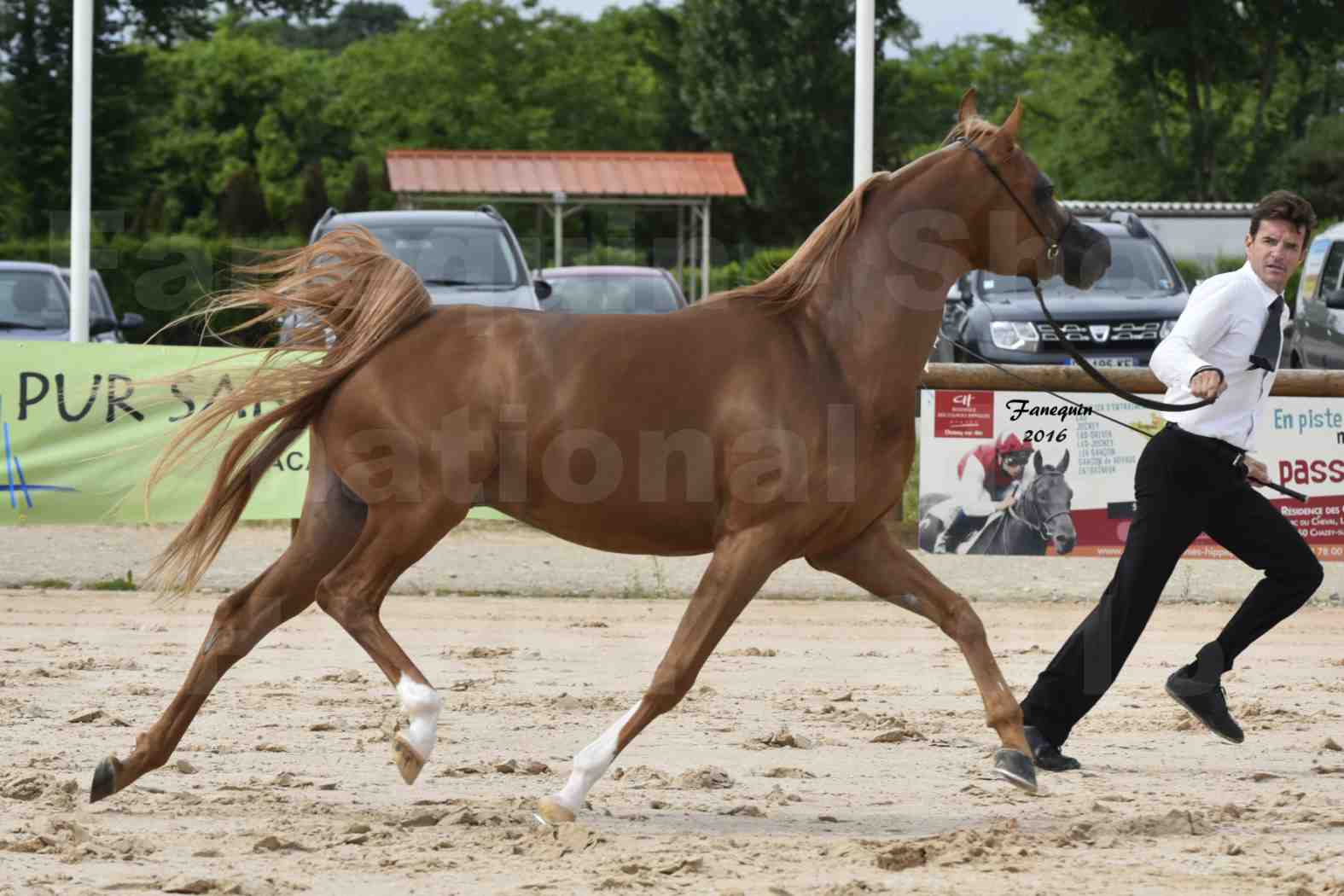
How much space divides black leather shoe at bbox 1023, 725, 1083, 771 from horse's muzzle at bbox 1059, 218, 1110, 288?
1.46 m

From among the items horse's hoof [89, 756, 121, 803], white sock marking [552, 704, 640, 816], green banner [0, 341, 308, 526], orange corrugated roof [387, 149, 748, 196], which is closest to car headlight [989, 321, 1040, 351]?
green banner [0, 341, 308, 526]

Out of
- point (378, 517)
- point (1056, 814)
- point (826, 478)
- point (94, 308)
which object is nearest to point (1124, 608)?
point (1056, 814)

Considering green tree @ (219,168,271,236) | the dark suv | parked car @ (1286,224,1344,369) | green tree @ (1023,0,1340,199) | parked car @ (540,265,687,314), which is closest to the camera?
the dark suv

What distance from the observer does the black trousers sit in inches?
231

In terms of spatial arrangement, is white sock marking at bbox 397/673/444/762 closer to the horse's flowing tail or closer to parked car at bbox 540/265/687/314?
the horse's flowing tail

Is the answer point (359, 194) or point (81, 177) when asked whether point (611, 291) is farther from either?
point (359, 194)

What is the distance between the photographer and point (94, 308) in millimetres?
18391

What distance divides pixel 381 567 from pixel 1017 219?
2.16m

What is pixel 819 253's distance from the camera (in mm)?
5492

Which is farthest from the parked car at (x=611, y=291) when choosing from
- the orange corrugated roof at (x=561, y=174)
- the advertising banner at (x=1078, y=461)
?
the orange corrugated roof at (x=561, y=174)

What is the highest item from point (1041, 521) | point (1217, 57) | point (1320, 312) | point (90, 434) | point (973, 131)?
point (1217, 57)

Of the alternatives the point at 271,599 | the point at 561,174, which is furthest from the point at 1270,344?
the point at 561,174

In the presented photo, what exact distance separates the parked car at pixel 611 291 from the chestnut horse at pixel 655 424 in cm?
1258

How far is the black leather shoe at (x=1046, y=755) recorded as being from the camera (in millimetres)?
6000
